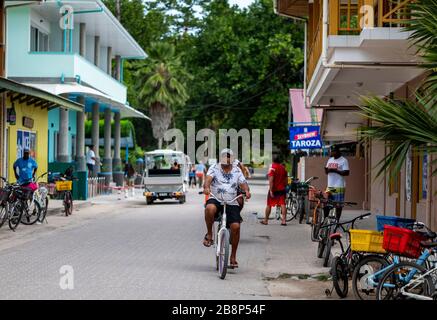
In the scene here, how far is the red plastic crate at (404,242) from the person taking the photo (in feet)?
29.4

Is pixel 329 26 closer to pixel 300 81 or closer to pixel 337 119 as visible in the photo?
pixel 337 119

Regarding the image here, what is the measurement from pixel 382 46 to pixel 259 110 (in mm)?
37831

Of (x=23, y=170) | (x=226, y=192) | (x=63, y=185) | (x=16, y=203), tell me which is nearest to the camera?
(x=226, y=192)

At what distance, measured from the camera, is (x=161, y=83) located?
6906cm

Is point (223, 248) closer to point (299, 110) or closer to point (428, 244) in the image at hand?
point (428, 244)

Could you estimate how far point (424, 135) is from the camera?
8.69m

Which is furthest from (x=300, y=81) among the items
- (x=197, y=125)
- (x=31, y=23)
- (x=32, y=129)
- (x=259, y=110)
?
(x=32, y=129)

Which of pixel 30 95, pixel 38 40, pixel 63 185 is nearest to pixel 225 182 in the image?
pixel 63 185

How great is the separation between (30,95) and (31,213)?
14.0 feet

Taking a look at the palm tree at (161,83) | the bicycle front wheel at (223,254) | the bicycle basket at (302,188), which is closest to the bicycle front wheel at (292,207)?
the bicycle basket at (302,188)

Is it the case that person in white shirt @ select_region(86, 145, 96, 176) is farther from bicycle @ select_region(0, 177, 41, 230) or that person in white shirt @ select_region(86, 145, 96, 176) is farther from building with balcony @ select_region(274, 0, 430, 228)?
bicycle @ select_region(0, 177, 41, 230)

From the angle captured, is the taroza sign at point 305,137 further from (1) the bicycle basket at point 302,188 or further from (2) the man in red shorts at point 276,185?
(2) the man in red shorts at point 276,185

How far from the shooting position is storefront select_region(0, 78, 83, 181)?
2470 centimetres

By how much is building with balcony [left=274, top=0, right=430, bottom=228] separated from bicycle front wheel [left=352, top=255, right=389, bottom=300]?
1074 millimetres
